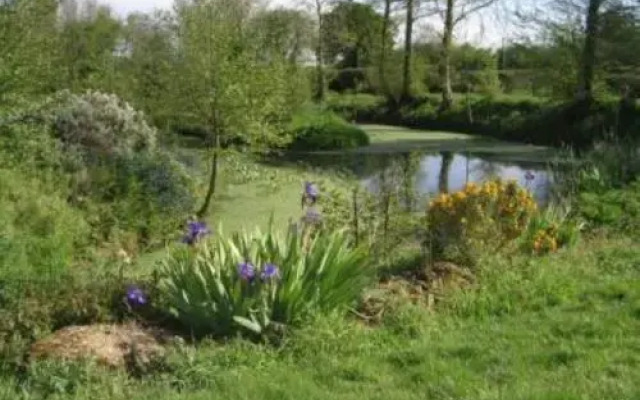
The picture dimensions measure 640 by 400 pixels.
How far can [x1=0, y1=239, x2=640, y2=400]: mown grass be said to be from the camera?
4.52m

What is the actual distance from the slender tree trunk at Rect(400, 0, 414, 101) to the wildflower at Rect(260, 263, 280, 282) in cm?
3889

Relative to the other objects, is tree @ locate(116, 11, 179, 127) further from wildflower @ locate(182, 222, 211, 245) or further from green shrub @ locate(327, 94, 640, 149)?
green shrub @ locate(327, 94, 640, 149)

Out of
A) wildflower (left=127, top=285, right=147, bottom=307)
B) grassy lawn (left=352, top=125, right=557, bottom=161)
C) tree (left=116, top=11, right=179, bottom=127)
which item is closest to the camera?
wildflower (left=127, top=285, right=147, bottom=307)

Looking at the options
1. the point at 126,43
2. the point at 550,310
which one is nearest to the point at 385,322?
the point at 550,310

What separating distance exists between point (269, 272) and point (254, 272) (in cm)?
13

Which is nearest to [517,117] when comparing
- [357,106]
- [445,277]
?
[357,106]

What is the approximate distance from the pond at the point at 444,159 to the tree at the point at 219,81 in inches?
140

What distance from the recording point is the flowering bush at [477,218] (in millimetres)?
7535

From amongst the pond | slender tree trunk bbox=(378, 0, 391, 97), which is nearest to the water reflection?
the pond

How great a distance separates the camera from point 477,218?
7.59 meters

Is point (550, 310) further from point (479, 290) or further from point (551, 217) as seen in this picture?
point (551, 217)

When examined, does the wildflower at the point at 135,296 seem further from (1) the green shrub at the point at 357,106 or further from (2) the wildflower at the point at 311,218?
(1) the green shrub at the point at 357,106

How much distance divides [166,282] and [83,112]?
9935 millimetres

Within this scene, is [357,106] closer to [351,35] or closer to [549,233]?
[351,35]
